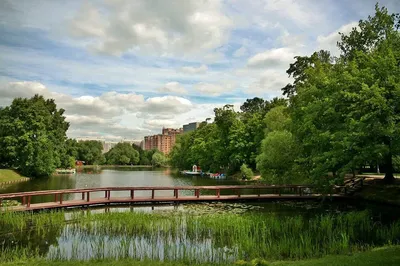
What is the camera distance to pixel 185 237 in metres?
14.9

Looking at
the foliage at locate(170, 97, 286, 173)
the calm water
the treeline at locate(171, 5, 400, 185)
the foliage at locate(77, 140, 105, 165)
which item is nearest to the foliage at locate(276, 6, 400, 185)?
the treeline at locate(171, 5, 400, 185)

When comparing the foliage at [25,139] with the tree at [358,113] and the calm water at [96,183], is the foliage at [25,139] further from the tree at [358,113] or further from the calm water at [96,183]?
the tree at [358,113]

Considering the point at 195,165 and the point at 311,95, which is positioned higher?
the point at 311,95

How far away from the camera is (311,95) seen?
→ 2834cm

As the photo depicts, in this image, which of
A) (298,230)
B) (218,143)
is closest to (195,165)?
(218,143)

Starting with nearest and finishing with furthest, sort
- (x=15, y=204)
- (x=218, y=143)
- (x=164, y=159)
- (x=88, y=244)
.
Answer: (x=88, y=244), (x=15, y=204), (x=218, y=143), (x=164, y=159)

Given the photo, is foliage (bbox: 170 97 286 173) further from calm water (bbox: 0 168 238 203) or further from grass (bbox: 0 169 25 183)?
grass (bbox: 0 169 25 183)

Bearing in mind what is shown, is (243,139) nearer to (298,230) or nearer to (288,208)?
(288,208)

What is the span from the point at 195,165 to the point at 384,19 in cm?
6574

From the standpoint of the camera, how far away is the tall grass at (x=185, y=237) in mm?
11758

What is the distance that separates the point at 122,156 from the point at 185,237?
463 ft

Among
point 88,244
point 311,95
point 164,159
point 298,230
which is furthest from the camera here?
point 164,159

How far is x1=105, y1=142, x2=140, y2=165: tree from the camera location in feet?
497

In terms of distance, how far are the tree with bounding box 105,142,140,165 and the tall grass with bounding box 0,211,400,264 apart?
5341 inches
